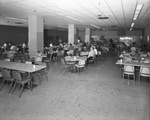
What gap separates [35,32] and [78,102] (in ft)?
19.8

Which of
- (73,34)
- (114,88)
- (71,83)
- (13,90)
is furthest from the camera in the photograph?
(73,34)

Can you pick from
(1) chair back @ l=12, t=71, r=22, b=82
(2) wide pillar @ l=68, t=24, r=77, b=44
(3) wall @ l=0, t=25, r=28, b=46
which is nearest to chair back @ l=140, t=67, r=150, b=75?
(1) chair back @ l=12, t=71, r=22, b=82

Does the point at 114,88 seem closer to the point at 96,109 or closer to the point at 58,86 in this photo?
the point at 96,109

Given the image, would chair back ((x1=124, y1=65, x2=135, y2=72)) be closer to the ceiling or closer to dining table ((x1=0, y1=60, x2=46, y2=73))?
the ceiling

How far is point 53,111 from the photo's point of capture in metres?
3.04

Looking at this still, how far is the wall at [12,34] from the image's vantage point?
593 inches

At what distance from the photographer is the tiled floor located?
2890 millimetres

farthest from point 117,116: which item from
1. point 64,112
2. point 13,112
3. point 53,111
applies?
point 13,112

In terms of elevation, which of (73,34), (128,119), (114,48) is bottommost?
(128,119)

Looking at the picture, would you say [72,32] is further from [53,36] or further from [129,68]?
[53,36]

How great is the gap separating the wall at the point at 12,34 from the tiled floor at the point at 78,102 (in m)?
12.8

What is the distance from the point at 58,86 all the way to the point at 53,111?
1555mm

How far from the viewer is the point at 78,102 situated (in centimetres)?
346

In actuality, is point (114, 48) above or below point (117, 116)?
above
